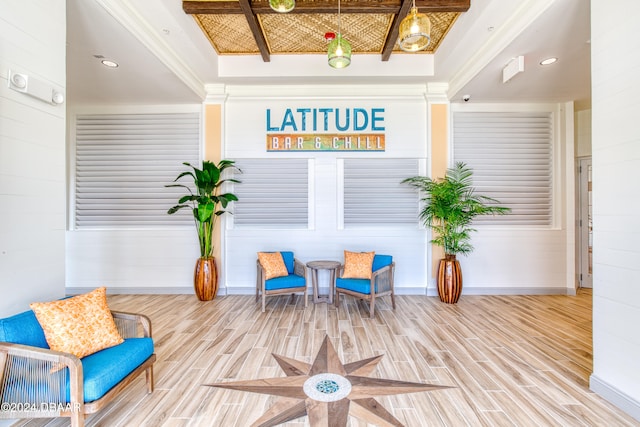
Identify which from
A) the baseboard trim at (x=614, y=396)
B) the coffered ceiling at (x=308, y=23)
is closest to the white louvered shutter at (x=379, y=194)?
the coffered ceiling at (x=308, y=23)

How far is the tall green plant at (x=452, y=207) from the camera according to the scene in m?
4.68

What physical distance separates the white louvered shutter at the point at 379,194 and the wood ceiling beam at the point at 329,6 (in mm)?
2324

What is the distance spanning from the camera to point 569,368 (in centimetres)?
275

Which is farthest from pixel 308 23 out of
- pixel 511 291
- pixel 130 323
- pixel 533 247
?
pixel 511 291

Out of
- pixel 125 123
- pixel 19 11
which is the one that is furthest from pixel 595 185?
pixel 125 123

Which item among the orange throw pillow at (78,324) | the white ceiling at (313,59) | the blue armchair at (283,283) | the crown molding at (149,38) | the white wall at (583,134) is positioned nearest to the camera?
the orange throw pillow at (78,324)

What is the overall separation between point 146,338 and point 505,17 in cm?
487

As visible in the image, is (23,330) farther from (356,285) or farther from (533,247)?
(533,247)

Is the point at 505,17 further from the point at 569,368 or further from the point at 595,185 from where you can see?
the point at 569,368

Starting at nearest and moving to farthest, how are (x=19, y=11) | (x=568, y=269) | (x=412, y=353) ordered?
(x=19, y=11), (x=412, y=353), (x=568, y=269)

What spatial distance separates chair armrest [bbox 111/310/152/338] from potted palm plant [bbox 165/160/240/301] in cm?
240

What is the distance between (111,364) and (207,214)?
2928 mm

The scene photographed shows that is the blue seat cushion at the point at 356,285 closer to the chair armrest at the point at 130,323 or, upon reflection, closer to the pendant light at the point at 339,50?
the chair armrest at the point at 130,323

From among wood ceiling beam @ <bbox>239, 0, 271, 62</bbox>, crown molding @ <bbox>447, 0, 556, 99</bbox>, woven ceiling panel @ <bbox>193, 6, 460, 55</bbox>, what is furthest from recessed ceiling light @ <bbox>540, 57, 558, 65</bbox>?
wood ceiling beam @ <bbox>239, 0, 271, 62</bbox>
